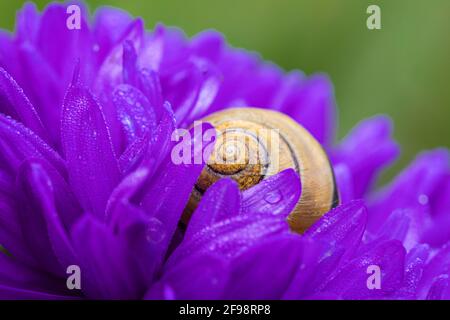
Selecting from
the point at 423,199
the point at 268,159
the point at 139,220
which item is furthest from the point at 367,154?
the point at 139,220

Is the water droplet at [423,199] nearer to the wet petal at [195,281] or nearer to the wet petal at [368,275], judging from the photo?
the wet petal at [368,275]

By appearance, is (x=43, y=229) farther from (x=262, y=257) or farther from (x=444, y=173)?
(x=444, y=173)

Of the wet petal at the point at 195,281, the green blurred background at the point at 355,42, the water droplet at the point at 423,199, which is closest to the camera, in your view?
the wet petal at the point at 195,281

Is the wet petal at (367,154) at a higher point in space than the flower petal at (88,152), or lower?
lower

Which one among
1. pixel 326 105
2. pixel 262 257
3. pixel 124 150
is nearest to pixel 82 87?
pixel 124 150

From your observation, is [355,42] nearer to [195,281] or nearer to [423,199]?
[423,199]

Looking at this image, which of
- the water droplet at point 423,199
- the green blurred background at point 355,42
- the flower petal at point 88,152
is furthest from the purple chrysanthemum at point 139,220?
the green blurred background at point 355,42
